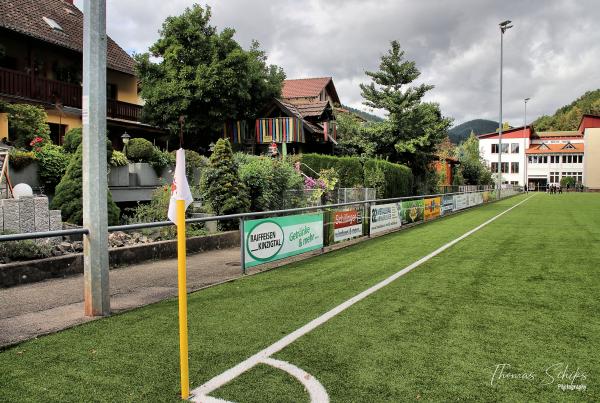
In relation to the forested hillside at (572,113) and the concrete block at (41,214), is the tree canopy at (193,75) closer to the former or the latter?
the concrete block at (41,214)

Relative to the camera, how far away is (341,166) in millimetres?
22688

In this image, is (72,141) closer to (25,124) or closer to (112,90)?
(25,124)

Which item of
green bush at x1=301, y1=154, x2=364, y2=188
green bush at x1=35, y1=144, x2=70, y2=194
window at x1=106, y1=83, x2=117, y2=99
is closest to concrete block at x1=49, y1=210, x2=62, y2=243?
green bush at x1=35, y1=144, x2=70, y2=194

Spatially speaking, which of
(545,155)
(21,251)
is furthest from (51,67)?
(545,155)

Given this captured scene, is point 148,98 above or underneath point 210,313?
above

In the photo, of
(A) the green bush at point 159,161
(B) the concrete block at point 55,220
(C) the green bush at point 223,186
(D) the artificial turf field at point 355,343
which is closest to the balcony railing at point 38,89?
(A) the green bush at point 159,161

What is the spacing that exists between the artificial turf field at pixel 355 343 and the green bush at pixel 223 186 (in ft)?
16.9

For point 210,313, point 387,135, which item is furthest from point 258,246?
point 387,135

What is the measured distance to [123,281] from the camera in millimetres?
8031

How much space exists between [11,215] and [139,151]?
6.95 meters

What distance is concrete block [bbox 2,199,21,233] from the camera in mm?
8781

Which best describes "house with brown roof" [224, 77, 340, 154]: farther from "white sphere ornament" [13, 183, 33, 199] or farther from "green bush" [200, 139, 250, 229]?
"white sphere ornament" [13, 183, 33, 199]

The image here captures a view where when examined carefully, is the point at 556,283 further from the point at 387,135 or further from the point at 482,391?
the point at 387,135

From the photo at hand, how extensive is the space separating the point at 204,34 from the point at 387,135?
1381cm
